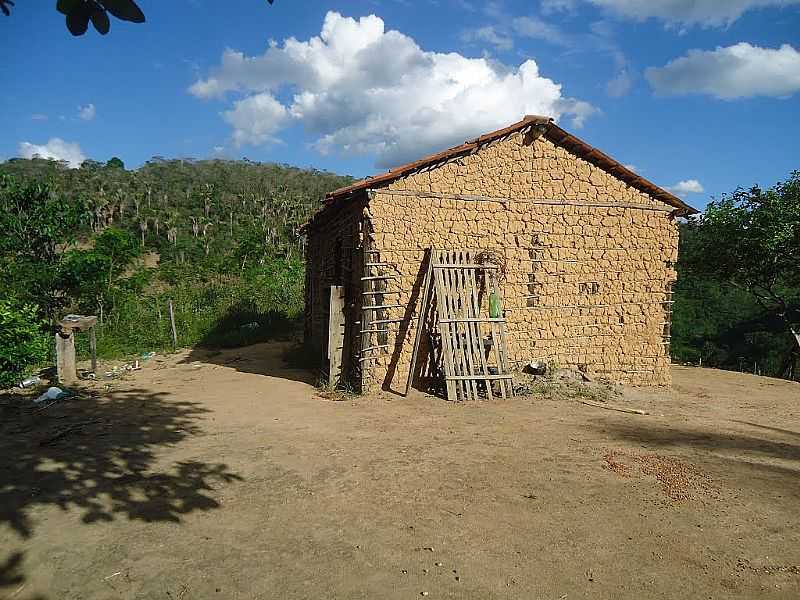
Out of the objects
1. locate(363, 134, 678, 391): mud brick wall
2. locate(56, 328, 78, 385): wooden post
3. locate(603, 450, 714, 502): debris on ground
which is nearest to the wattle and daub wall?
locate(363, 134, 678, 391): mud brick wall

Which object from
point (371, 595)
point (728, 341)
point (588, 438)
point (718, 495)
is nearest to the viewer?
point (371, 595)

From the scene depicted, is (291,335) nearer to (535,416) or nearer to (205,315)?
(205,315)

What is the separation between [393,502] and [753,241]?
12614 mm

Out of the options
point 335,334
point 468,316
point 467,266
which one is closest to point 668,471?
Result: point 468,316

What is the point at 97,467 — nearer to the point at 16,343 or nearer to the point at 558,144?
the point at 16,343

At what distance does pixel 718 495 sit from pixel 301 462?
3.99m

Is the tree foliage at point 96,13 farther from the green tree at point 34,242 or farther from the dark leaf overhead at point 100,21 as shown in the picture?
the green tree at point 34,242

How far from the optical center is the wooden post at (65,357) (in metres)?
9.52

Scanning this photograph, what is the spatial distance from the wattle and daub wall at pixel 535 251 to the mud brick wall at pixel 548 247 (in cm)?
2

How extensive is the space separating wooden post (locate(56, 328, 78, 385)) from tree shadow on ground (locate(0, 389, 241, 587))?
170 cm

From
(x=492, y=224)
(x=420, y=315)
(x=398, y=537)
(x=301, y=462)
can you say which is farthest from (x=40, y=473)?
(x=492, y=224)

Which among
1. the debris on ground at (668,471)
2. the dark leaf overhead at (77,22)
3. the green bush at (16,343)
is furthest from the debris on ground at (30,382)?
the debris on ground at (668,471)

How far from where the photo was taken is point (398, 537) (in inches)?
151

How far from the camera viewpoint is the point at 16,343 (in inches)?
341
